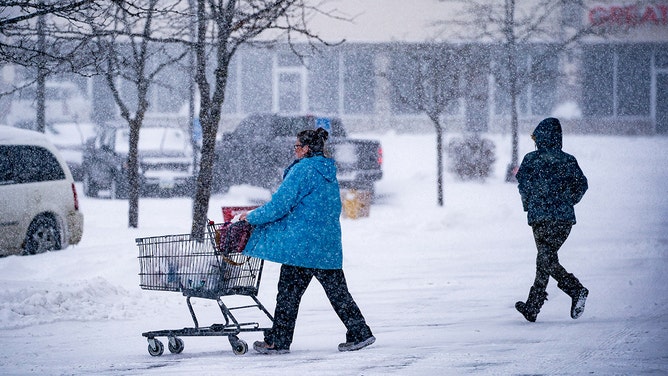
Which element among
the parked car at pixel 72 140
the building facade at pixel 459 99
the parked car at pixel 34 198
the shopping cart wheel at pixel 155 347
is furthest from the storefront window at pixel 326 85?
the shopping cart wheel at pixel 155 347

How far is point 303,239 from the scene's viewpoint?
6.75m

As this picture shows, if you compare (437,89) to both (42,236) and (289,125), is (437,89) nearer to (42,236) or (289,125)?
(289,125)

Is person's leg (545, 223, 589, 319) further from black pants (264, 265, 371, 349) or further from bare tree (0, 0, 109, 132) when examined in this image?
bare tree (0, 0, 109, 132)

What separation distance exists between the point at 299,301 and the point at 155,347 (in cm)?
120

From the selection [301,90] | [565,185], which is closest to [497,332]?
[565,185]

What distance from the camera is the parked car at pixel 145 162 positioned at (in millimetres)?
21375

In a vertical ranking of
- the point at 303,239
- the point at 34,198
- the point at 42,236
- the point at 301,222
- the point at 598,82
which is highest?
the point at 598,82

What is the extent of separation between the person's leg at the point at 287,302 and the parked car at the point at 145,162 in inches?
558

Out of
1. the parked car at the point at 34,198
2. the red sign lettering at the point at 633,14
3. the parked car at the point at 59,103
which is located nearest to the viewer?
the parked car at the point at 34,198

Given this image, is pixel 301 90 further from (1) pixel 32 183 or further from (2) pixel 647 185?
(1) pixel 32 183

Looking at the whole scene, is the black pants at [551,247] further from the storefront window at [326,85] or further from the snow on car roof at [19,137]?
the storefront window at [326,85]

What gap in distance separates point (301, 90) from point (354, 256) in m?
24.6

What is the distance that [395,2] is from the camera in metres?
35.1

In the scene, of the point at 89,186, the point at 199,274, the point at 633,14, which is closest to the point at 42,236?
the point at 199,274
